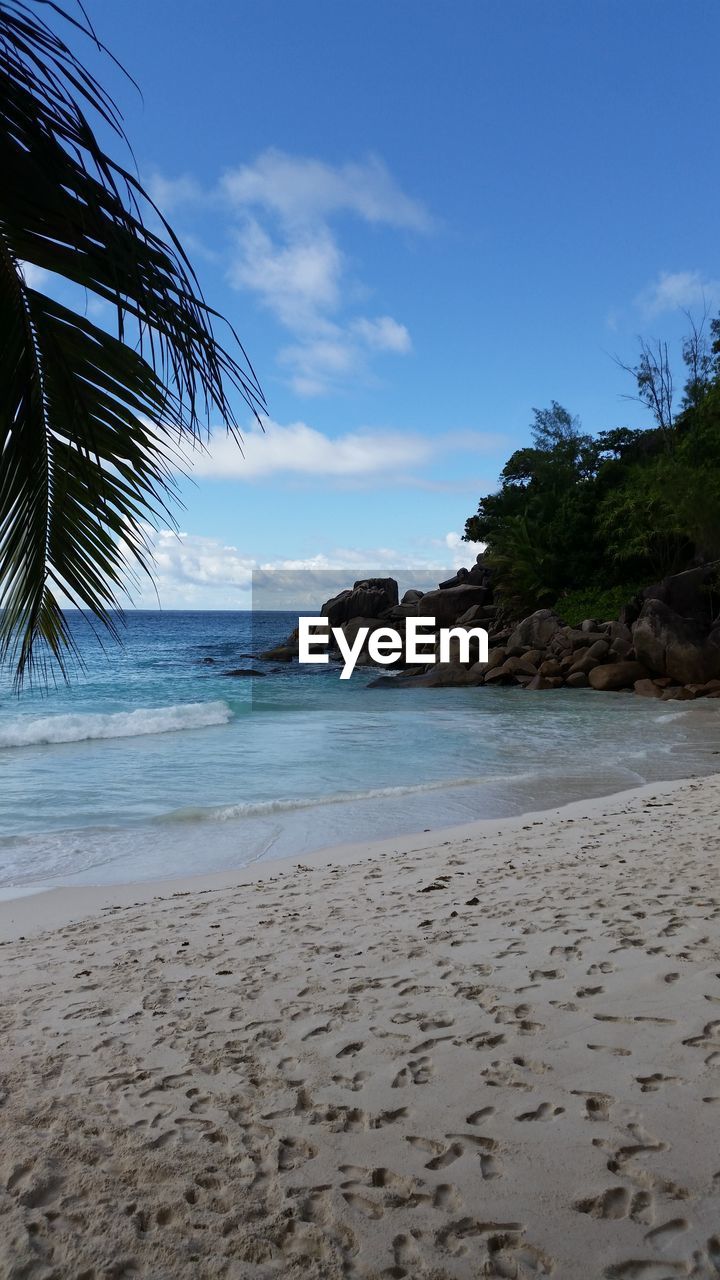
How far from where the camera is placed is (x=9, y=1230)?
221 cm

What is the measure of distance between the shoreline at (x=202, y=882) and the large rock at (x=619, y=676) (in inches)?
605

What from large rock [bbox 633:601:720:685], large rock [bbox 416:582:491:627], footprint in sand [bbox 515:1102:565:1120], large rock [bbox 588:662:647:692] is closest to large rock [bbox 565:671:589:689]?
large rock [bbox 588:662:647:692]

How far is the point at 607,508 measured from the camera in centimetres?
3366

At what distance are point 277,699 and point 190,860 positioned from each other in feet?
56.6

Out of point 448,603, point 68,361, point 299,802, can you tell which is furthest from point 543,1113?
point 448,603

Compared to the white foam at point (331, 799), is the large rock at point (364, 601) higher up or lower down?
higher up

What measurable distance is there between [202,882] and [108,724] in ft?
43.1

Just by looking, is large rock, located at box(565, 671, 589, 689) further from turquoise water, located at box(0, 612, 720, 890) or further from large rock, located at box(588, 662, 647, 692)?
turquoise water, located at box(0, 612, 720, 890)

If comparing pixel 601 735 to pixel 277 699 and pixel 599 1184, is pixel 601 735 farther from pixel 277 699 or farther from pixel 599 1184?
pixel 599 1184

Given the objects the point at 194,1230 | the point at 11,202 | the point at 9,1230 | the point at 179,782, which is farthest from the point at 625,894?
the point at 179,782

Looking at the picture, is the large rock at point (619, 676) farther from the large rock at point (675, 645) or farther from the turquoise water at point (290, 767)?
the turquoise water at point (290, 767)

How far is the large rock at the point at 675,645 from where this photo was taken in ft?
72.6

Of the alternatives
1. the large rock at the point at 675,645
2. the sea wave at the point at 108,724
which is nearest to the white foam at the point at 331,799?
the sea wave at the point at 108,724

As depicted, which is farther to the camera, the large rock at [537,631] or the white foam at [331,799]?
the large rock at [537,631]
